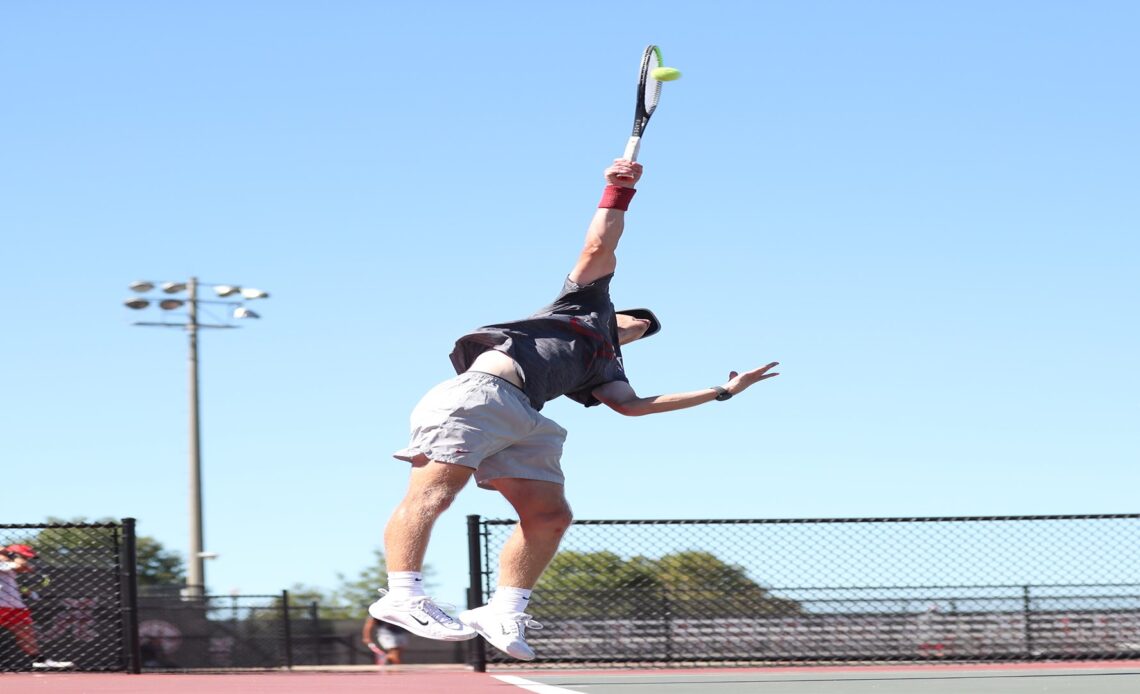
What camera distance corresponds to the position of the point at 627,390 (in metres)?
5.26

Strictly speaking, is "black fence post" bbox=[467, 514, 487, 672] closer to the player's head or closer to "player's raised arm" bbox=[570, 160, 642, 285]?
the player's head

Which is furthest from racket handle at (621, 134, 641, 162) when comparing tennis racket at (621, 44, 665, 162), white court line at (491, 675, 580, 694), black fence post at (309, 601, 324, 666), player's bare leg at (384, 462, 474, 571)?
black fence post at (309, 601, 324, 666)

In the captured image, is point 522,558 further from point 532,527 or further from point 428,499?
point 428,499

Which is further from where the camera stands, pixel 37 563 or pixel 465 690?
pixel 37 563

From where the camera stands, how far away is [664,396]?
207 inches

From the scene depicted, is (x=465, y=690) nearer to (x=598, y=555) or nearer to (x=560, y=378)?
(x=560, y=378)

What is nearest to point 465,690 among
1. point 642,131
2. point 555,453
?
point 555,453

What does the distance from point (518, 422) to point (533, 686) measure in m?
2.37

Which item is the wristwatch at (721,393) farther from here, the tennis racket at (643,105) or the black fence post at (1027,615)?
the black fence post at (1027,615)

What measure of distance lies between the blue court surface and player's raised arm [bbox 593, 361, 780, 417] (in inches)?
66.4

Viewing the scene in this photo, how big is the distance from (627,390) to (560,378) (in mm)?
321

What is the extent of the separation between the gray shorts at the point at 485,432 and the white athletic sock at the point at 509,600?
374 mm

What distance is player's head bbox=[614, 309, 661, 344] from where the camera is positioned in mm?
5551

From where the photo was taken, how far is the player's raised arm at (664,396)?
5223 millimetres
